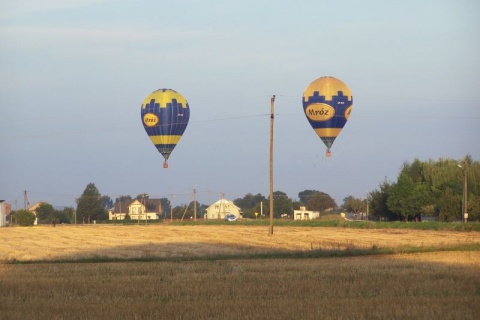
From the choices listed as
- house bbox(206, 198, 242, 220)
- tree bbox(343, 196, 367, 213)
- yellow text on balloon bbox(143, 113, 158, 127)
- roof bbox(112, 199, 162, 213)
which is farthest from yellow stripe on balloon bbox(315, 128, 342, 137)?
roof bbox(112, 199, 162, 213)

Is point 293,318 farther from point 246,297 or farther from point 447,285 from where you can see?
point 447,285

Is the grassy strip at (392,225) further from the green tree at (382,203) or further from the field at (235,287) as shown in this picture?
the field at (235,287)

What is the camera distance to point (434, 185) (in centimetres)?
10600

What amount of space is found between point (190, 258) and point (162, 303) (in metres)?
16.7

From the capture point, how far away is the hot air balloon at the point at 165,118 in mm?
60656

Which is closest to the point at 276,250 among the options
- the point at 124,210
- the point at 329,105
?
the point at 329,105

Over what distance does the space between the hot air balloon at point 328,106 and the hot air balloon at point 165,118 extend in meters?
8.80

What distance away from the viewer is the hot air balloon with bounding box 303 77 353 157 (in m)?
57.5

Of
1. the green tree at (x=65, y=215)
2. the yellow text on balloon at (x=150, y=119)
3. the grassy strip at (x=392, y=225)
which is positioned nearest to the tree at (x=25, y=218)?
the grassy strip at (x=392, y=225)

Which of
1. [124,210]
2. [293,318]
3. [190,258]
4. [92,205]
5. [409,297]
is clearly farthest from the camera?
[124,210]

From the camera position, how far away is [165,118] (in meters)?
60.8

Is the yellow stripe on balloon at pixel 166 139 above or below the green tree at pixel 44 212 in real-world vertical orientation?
above

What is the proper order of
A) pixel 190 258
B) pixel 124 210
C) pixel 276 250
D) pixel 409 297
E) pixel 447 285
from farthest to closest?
pixel 124 210 < pixel 276 250 < pixel 190 258 < pixel 447 285 < pixel 409 297

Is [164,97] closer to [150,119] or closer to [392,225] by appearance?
[150,119]
